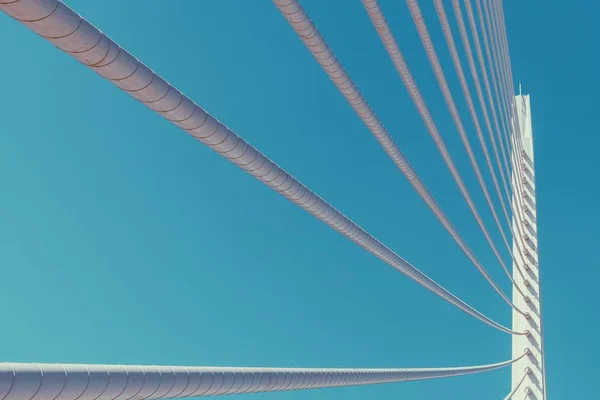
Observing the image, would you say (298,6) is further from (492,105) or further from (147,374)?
(492,105)

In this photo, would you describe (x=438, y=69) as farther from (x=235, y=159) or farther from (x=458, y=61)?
(x=235, y=159)

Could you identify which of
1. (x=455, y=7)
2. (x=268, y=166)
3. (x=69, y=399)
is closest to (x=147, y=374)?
A: (x=69, y=399)

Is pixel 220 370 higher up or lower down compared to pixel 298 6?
lower down

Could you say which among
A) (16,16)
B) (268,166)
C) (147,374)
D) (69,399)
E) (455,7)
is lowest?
(69,399)

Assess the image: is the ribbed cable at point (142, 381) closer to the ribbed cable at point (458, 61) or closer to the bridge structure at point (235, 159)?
the bridge structure at point (235, 159)

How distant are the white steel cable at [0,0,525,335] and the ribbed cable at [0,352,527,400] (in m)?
1.82

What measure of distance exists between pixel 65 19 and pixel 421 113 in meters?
7.33

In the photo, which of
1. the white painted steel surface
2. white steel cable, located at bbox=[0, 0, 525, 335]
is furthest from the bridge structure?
the white painted steel surface

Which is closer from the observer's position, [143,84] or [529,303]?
[143,84]

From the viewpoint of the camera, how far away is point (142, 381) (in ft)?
15.4

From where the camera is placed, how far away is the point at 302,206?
734 centimetres

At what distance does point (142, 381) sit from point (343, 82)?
4.61m

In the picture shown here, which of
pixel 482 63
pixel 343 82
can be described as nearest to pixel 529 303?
pixel 482 63

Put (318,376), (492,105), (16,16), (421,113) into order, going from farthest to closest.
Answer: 1. (492,105)
2. (421,113)
3. (318,376)
4. (16,16)
